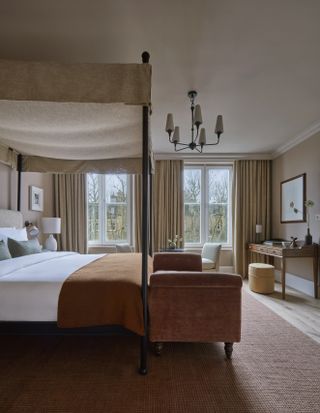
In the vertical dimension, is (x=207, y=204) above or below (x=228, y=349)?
above

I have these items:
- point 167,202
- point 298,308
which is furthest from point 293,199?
point 167,202

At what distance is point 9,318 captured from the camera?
2055 mm

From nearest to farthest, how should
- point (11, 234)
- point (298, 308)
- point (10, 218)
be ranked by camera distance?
point (11, 234)
point (298, 308)
point (10, 218)

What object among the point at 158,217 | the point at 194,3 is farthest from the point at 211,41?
the point at 158,217

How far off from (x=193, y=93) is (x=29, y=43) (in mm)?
1750

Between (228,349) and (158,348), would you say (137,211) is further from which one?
(228,349)

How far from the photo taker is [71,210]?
587 centimetres

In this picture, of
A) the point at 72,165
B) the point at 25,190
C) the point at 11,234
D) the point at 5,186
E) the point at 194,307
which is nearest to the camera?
the point at 194,307

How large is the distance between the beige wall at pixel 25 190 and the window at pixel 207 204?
3.00 meters

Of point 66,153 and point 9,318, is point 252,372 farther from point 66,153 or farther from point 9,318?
point 66,153

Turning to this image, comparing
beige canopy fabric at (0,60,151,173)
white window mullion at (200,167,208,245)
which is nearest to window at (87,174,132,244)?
white window mullion at (200,167,208,245)

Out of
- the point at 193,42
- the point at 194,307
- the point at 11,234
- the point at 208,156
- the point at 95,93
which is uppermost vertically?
the point at 193,42

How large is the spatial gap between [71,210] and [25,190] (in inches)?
52.8

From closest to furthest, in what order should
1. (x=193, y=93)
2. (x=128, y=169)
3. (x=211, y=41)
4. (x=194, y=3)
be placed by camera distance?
(x=194, y=3) < (x=211, y=41) < (x=193, y=93) < (x=128, y=169)
